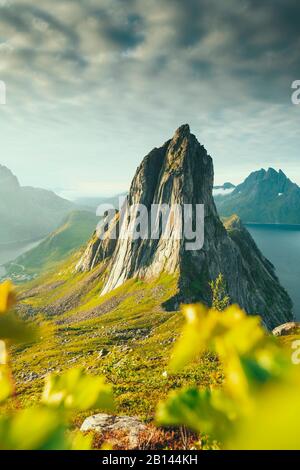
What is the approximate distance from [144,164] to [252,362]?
5218 inches

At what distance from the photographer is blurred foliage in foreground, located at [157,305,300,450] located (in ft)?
2.36

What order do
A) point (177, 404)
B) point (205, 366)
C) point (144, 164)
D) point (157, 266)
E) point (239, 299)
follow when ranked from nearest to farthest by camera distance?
point (177, 404), point (205, 366), point (157, 266), point (239, 299), point (144, 164)

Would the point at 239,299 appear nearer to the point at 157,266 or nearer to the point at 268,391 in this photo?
the point at 157,266

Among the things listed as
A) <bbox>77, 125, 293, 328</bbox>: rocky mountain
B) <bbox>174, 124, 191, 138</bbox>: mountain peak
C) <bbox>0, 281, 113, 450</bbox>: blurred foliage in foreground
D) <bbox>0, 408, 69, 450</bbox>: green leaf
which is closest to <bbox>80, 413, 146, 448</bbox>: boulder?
<bbox>0, 281, 113, 450</bbox>: blurred foliage in foreground

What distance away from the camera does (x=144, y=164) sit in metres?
131

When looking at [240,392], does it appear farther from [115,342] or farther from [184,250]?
[184,250]

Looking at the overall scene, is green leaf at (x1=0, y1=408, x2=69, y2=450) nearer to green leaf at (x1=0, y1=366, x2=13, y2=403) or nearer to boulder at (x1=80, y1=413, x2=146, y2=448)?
green leaf at (x1=0, y1=366, x2=13, y2=403)

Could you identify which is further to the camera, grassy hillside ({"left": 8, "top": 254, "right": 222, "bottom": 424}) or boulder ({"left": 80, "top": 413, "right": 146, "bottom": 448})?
grassy hillside ({"left": 8, "top": 254, "right": 222, "bottom": 424})

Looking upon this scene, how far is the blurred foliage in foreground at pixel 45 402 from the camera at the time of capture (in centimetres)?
98

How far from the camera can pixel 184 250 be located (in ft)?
342

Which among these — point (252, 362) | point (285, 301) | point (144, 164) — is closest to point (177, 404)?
point (252, 362)

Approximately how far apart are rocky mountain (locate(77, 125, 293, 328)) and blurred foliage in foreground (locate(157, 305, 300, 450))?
92697 mm

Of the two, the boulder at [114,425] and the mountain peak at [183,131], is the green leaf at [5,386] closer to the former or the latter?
the boulder at [114,425]

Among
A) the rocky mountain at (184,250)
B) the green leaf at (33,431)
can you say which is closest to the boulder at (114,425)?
the green leaf at (33,431)
